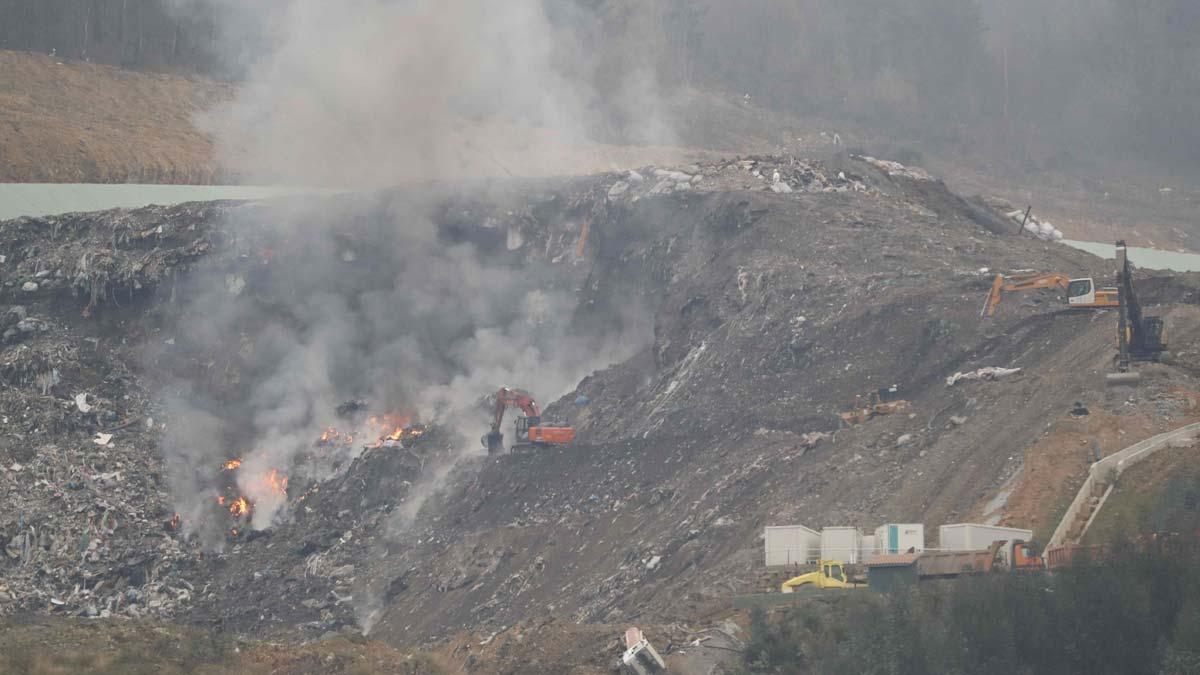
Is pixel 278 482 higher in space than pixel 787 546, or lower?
higher

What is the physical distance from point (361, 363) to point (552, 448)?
48.2 ft

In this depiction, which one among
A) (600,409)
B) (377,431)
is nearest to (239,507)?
(377,431)

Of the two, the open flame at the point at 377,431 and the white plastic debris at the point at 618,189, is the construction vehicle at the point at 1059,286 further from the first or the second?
the open flame at the point at 377,431

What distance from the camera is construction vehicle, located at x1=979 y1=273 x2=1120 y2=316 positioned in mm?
47656

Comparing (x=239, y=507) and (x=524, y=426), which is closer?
(x=524, y=426)

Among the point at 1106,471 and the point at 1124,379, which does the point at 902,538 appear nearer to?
the point at 1106,471

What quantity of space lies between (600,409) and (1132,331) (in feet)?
65.2

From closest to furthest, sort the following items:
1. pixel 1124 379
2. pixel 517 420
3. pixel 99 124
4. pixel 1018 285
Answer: pixel 1124 379
pixel 1018 285
pixel 517 420
pixel 99 124

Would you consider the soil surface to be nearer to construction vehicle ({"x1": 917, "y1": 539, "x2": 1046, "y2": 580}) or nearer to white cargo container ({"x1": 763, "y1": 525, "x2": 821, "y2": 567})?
white cargo container ({"x1": 763, "y1": 525, "x2": 821, "y2": 567})

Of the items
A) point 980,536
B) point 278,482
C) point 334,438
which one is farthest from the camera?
point 334,438

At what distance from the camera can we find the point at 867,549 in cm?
3684

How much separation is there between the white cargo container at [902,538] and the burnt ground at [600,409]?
2.63 m

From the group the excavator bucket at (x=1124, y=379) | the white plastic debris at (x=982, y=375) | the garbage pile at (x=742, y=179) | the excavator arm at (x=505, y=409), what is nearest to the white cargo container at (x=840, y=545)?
the excavator bucket at (x=1124, y=379)

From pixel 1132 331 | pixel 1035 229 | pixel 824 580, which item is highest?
pixel 1035 229
